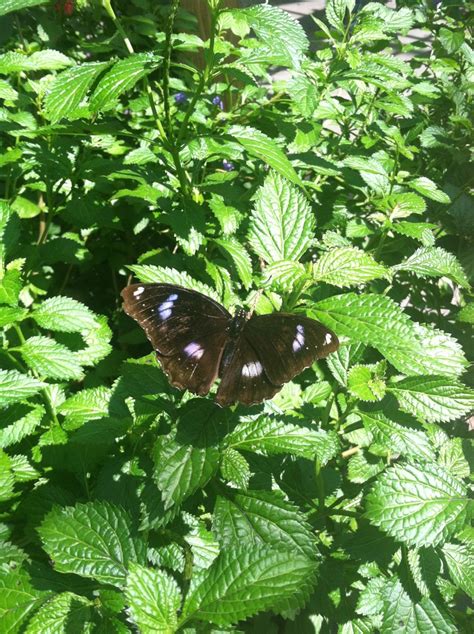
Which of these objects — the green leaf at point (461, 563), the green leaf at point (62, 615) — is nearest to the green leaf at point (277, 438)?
the green leaf at point (62, 615)

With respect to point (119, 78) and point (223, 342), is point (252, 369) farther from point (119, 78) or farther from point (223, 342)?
point (119, 78)

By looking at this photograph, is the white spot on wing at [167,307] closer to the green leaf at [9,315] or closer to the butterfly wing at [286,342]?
the butterfly wing at [286,342]

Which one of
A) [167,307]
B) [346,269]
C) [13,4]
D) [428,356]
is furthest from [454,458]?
[13,4]

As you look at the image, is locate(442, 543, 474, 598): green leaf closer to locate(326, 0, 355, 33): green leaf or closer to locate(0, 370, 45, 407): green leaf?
locate(0, 370, 45, 407): green leaf

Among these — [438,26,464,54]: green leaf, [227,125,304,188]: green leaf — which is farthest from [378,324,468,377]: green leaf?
[438,26,464,54]: green leaf

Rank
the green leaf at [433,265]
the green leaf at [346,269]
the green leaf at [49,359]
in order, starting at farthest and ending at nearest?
the green leaf at [433,265] → the green leaf at [49,359] → the green leaf at [346,269]

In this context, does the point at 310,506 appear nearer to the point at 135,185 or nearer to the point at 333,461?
the point at 333,461
